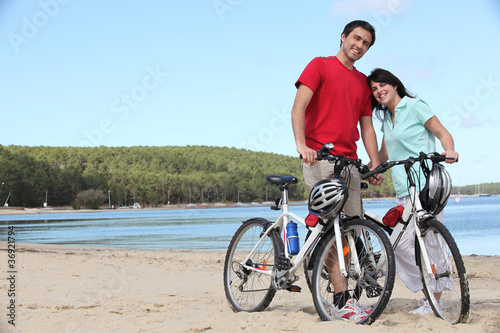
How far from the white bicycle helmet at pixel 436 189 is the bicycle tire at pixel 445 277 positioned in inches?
4.9

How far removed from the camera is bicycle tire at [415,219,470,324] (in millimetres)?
2854

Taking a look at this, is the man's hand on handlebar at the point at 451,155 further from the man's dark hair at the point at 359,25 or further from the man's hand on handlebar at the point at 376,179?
the man's dark hair at the point at 359,25

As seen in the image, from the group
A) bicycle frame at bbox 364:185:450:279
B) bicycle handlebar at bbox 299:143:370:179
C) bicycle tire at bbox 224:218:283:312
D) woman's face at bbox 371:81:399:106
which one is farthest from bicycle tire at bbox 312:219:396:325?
woman's face at bbox 371:81:399:106

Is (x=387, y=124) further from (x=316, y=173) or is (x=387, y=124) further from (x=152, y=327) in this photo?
(x=152, y=327)

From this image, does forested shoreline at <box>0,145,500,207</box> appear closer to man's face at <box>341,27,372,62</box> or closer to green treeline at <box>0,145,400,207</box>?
green treeline at <box>0,145,400,207</box>

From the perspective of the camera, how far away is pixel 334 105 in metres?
3.50

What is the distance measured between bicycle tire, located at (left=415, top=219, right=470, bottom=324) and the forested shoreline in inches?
3861

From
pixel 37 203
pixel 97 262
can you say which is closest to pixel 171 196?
pixel 37 203

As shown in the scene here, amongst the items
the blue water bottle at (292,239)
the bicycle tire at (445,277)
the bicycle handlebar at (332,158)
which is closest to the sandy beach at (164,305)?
the bicycle tire at (445,277)

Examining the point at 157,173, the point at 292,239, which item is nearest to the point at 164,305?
the point at 292,239

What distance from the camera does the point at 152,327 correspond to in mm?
3334

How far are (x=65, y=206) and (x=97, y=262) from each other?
348 feet

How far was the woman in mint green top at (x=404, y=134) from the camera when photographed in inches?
138

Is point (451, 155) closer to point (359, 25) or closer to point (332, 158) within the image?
point (332, 158)
